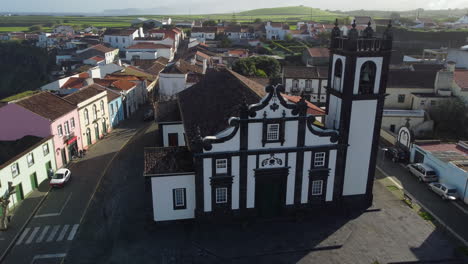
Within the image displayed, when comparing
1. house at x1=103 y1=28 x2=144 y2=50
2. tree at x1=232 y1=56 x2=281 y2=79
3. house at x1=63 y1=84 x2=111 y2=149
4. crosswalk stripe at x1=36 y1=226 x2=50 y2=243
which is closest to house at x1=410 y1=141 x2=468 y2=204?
crosswalk stripe at x1=36 y1=226 x2=50 y2=243

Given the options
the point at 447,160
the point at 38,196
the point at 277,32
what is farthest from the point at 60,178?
the point at 277,32

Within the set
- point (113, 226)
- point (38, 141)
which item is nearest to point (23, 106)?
point (38, 141)

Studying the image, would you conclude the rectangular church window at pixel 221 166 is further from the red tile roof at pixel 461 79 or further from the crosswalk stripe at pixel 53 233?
the red tile roof at pixel 461 79

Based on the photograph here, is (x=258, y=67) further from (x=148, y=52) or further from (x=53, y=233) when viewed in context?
(x=53, y=233)

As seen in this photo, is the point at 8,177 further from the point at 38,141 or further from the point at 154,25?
the point at 154,25

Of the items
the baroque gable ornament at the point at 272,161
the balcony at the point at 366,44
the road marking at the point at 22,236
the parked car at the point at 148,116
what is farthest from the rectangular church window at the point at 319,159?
the parked car at the point at 148,116

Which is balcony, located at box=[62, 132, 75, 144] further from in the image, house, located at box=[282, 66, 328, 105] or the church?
house, located at box=[282, 66, 328, 105]
